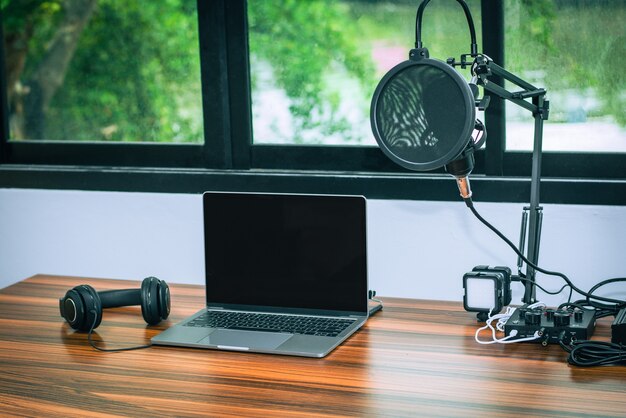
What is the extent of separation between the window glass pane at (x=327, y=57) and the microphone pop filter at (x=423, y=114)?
81 cm

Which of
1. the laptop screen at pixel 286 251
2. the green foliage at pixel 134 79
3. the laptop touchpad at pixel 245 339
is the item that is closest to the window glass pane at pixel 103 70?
the green foliage at pixel 134 79

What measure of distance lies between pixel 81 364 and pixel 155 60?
1.31 m

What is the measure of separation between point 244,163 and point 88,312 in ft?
2.90

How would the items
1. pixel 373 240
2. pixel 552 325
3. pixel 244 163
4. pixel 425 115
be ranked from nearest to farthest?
pixel 425 115, pixel 552 325, pixel 373 240, pixel 244 163

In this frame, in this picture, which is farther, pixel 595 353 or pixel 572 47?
pixel 572 47

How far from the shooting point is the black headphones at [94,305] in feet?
6.56

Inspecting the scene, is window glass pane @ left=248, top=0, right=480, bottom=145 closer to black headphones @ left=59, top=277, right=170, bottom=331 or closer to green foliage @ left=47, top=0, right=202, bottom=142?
green foliage @ left=47, top=0, right=202, bottom=142

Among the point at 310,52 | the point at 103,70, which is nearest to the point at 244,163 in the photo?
the point at 310,52

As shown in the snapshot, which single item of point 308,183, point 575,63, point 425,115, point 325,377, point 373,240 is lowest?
point 325,377

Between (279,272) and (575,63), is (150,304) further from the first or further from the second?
(575,63)

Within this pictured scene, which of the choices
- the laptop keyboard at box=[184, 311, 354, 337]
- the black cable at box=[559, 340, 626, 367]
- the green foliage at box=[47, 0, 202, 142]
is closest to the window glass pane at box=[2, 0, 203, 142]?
the green foliage at box=[47, 0, 202, 142]

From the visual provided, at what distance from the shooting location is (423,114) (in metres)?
1.67

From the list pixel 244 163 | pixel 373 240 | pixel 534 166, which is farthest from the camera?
pixel 244 163

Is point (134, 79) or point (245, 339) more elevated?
point (134, 79)
